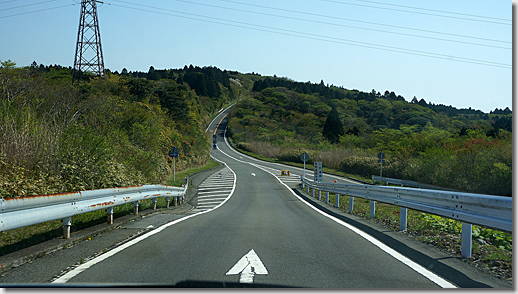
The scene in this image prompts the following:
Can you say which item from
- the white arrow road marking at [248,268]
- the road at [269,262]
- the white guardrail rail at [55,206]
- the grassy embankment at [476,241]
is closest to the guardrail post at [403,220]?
the grassy embankment at [476,241]

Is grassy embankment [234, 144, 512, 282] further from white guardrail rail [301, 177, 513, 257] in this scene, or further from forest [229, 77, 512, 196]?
forest [229, 77, 512, 196]

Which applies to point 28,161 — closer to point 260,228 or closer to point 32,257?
point 32,257

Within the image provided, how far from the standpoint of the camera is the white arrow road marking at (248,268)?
429cm

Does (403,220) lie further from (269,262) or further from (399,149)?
(399,149)

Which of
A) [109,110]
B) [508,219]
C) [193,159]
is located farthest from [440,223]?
[193,159]

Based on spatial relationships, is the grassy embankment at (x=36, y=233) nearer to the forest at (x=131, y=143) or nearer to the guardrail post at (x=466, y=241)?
the forest at (x=131, y=143)

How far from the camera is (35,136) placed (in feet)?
31.5

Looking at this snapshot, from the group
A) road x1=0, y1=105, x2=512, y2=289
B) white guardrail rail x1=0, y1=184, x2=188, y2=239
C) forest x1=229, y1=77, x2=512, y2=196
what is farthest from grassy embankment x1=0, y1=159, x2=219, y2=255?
forest x1=229, y1=77, x2=512, y2=196

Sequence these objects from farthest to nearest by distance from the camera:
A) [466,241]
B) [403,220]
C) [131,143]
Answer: [131,143] < [403,220] < [466,241]

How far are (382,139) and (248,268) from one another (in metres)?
53.9

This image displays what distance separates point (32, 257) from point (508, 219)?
631 cm

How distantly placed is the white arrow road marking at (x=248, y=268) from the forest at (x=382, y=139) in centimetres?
875

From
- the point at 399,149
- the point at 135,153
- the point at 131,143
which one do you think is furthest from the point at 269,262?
the point at 399,149

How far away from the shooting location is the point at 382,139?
55.4 metres
